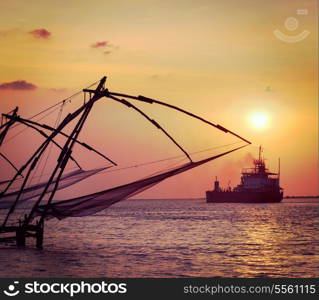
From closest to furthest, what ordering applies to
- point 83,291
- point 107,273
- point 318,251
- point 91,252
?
point 83,291 → point 107,273 → point 91,252 → point 318,251

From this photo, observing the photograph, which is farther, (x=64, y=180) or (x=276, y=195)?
(x=276, y=195)

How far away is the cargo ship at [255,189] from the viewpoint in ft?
517

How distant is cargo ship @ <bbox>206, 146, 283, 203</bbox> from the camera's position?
157625mm

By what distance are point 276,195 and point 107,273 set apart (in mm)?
139779

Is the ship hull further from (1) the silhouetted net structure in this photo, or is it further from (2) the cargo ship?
(1) the silhouetted net structure

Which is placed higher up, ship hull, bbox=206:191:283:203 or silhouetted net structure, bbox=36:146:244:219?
silhouetted net structure, bbox=36:146:244:219

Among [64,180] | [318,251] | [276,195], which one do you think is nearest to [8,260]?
[64,180]

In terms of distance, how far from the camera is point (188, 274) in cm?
2450

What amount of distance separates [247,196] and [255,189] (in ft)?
16.0

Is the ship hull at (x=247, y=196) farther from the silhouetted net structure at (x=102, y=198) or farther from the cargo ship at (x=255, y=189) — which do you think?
the silhouetted net structure at (x=102, y=198)

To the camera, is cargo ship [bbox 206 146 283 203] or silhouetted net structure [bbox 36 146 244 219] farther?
cargo ship [bbox 206 146 283 203]

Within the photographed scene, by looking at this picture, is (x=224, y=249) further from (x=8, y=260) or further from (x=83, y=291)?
(x=83, y=291)

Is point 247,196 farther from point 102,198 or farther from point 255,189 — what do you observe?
point 102,198

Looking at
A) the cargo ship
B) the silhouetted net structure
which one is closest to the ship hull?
the cargo ship
